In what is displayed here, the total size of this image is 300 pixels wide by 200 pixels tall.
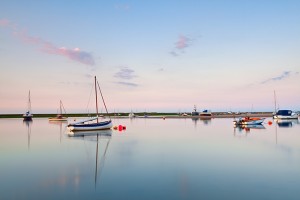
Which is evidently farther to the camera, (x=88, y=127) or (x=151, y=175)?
(x=88, y=127)

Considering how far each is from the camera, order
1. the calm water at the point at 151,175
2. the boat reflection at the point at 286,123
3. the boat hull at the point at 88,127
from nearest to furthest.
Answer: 1. the calm water at the point at 151,175
2. the boat hull at the point at 88,127
3. the boat reflection at the point at 286,123

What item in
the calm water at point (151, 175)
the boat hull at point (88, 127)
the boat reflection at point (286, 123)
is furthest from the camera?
the boat reflection at point (286, 123)

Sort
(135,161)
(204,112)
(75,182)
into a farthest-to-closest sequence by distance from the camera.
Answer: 1. (204,112)
2. (135,161)
3. (75,182)

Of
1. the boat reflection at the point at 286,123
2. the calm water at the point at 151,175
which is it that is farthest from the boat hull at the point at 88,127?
the boat reflection at the point at 286,123

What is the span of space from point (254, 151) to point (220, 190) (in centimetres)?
1890

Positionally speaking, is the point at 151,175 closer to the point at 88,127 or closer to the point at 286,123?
the point at 88,127

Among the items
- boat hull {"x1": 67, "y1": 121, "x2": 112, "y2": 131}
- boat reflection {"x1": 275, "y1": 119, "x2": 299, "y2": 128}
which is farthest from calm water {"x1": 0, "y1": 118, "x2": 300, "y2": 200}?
boat reflection {"x1": 275, "y1": 119, "x2": 299, "y2": 128}

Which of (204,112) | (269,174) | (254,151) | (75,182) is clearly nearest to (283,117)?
(204,112)

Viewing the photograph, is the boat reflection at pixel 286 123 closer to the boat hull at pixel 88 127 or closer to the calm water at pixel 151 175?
the boat hull at pixel 88 127

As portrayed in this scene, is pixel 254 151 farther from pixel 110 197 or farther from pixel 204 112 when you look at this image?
pixel 204 112

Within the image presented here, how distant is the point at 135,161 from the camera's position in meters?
27.2

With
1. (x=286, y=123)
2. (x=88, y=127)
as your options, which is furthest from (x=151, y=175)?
(x=286, y=123)

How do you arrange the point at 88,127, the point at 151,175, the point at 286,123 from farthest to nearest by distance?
1. the point at 286,123
2. the point at 88,127
3. the point at 151,175

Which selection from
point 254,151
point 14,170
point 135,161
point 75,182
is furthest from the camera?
point 254,151
